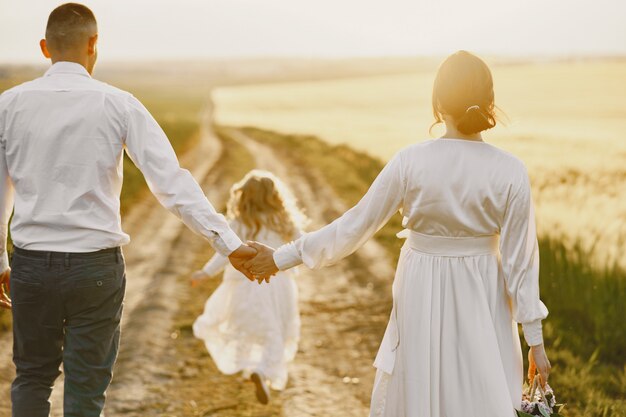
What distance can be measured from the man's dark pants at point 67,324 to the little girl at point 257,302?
203 cm

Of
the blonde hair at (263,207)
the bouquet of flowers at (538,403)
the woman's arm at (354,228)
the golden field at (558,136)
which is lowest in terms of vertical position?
the golden field at (558,136)

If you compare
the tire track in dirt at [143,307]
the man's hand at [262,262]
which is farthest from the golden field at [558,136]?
the tire track in dirt at [143,307]

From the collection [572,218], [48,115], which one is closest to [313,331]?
[572,218]

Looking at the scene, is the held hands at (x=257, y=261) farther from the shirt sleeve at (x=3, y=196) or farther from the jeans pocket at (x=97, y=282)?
the shirt sleeve at (x=3, y=196)

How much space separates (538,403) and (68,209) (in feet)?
7.04

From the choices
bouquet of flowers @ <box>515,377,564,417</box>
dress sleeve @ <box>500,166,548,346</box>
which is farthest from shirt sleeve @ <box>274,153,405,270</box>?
bouquet of flowers @ <box>515,377,564,417</box>

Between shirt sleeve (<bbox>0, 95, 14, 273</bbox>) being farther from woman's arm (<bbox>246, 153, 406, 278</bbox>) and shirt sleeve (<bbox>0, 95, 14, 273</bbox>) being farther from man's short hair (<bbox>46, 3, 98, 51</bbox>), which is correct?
woman's arm (<bbox>246, 153, 406, 278</bbox>)

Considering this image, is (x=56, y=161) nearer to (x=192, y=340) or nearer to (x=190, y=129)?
(x=192, y=340)

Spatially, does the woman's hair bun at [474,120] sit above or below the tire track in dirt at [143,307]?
above

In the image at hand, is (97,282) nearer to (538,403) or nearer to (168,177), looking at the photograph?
(168,177)

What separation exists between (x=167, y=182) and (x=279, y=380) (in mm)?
2344

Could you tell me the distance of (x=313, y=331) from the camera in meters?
7.04

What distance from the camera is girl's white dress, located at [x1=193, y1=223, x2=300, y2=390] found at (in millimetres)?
5523

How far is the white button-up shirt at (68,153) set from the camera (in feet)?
10.8
